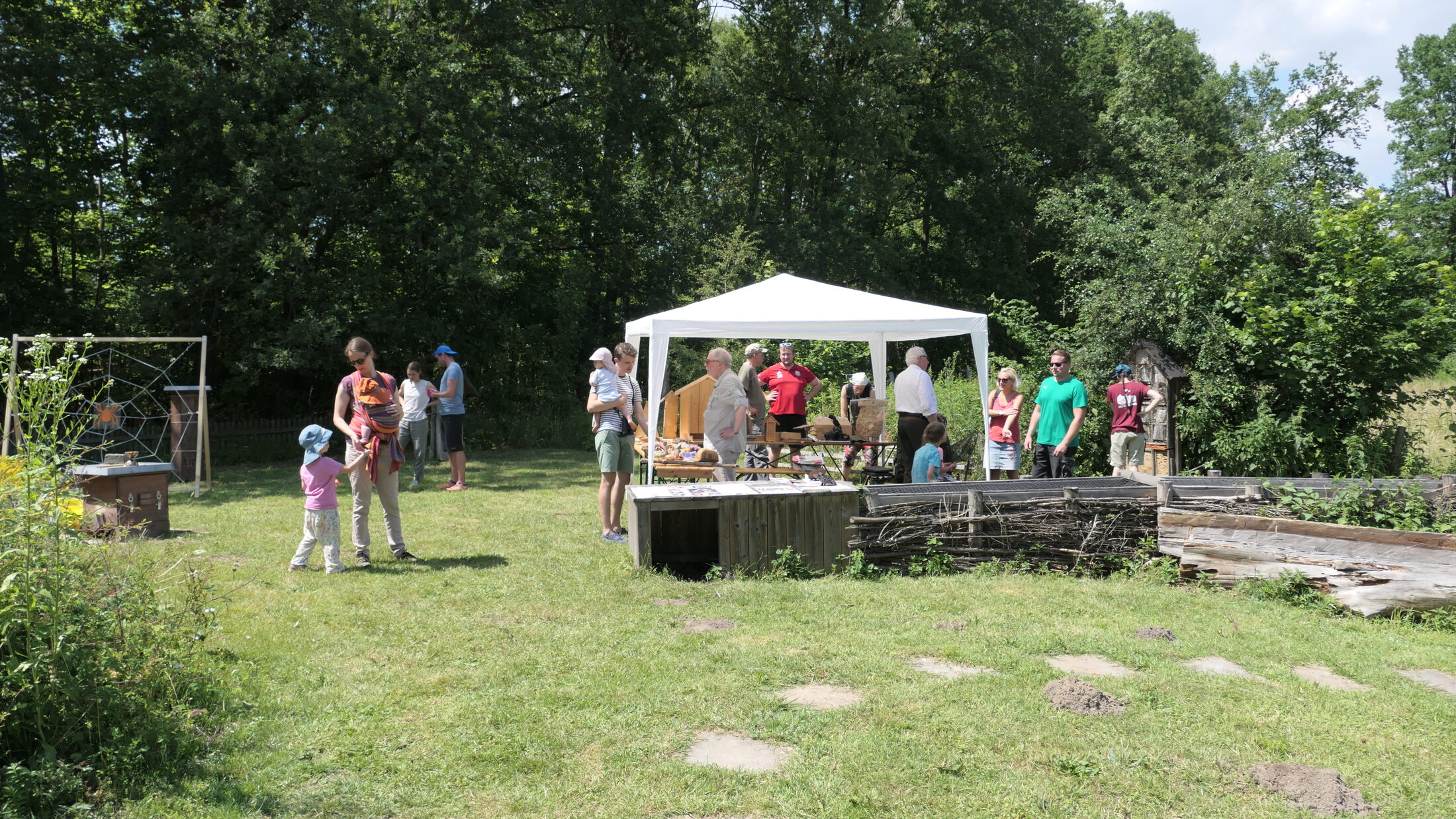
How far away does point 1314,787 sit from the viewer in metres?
3.43

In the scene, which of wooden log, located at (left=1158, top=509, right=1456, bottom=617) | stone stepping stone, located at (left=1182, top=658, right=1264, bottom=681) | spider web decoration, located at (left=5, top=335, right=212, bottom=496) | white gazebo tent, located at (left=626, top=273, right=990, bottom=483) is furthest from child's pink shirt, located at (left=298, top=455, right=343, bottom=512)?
spider web decoration, located at (left=5, top=335, right=212, bottom=496)

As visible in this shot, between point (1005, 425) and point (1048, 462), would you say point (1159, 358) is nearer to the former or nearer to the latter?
point (1048, 462)

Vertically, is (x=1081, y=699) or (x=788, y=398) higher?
(x=788, y=398)

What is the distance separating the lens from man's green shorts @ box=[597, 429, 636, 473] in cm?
764

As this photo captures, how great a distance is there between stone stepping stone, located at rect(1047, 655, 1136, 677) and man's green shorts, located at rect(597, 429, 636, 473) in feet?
12.5

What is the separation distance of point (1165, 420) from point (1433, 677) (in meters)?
6.27

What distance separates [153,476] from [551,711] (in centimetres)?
594

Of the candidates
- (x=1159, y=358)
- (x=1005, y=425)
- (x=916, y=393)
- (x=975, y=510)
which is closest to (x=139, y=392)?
(x=916, y=393)

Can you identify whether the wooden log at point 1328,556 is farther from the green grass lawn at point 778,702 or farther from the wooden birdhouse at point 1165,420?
the wooden birdhouse at point 1165,420

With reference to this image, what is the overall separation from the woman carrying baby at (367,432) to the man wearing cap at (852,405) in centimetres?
520

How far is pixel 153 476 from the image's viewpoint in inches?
329

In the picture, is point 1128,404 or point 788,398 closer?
point 1128,404

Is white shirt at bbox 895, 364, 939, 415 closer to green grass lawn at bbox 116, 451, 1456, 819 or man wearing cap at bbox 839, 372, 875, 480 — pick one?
man wearing cap at bbox 839, 372, 875, 480

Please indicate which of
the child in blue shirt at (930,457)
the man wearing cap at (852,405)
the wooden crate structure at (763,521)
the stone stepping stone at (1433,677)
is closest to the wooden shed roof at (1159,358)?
the man wearing cap at (852,405)
